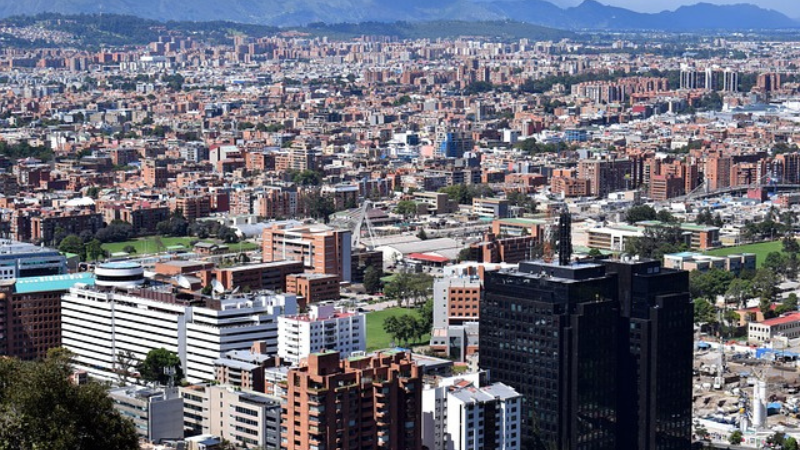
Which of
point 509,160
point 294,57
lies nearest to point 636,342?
point 509,160

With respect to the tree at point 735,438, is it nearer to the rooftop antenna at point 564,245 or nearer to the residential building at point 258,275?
the rooftop antenna at point 564,245

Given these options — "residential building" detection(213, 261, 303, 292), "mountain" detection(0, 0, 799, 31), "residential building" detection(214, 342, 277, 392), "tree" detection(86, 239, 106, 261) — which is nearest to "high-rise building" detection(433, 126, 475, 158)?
"tree" detection(86, 239, 106, 261)

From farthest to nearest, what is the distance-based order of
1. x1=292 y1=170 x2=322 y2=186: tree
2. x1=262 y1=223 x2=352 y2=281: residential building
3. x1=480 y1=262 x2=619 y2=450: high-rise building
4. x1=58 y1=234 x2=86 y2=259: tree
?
x1=292 y1=170 x2=322 y2=186: tree, x1=58 y1=234 x2=86 y2=259: tree, x1=262 y1=223 x2=352 y2=281: residential building, x1=480 y1=262 x2=619 y2=450: high-rise building

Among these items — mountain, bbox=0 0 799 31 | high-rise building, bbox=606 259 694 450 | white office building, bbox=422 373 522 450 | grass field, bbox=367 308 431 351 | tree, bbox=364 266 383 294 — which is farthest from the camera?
mountain, bbox=0 0 799 31

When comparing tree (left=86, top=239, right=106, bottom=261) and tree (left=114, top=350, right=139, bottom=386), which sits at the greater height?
tree (left=86, top=239, right=106, bottom=261)

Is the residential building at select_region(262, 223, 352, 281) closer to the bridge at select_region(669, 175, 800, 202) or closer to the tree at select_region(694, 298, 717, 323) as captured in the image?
the tree at select_region(694, 298, 717, 323)

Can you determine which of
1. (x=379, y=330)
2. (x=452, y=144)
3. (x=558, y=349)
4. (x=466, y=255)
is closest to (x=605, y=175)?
(x=452, y=144)

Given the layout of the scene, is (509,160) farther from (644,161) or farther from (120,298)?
(120,298)

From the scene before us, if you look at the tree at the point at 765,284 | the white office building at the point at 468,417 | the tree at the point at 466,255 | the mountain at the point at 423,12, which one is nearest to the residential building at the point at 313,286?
the tree at the point at 466,255

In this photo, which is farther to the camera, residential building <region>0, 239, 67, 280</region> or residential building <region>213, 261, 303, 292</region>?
residential building <region>213, 261, 303, 292</region>
